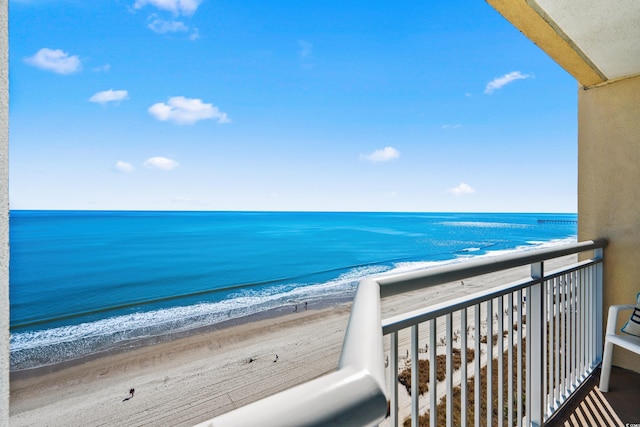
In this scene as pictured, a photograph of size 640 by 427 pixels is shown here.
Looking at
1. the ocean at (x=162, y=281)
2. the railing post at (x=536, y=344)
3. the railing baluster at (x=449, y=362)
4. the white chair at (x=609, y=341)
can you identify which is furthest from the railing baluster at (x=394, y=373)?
the ocean at (x=162, y=281)

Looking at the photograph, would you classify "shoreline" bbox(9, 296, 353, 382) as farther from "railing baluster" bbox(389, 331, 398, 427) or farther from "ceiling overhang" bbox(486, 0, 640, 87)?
"ceiling overhang" bbox(486, 0, 640, 87)

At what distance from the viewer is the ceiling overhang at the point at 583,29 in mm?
1560

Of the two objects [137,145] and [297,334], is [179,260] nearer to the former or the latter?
[297,334]

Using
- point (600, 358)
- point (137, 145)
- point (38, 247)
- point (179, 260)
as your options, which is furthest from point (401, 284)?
point (137, 145)

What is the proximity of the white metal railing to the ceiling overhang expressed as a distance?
46.0 inches

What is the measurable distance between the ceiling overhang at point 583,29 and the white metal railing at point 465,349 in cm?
117

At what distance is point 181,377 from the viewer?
284 inches

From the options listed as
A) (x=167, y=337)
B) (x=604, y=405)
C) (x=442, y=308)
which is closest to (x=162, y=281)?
(x=167, y=337)

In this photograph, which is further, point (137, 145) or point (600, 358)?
point (137, 145)

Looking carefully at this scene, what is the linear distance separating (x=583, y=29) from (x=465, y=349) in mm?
1791

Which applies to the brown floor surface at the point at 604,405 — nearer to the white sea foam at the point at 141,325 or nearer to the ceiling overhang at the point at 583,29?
the ceiling overhang at the point at 583,29

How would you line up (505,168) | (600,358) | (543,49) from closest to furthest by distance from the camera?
1. (543,49)
2. (600,358)
3. (505,168)

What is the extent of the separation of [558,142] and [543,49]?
34.6 metres

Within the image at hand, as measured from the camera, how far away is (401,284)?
39.3 inches
